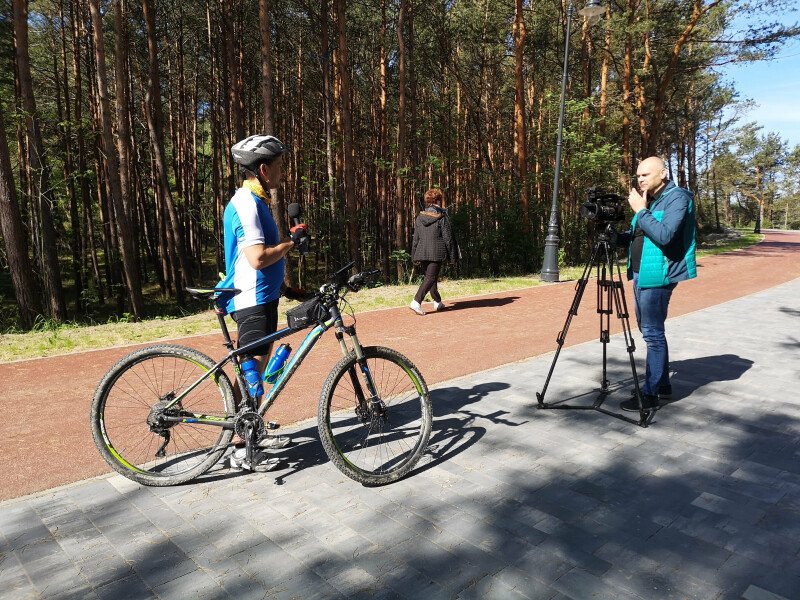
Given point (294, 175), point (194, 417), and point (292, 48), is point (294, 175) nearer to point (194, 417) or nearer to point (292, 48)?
point (292, 48)

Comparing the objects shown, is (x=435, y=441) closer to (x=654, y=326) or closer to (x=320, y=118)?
(x=654, y=326)

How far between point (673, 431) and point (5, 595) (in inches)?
172

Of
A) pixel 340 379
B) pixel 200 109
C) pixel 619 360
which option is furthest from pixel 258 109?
pixel 340 379

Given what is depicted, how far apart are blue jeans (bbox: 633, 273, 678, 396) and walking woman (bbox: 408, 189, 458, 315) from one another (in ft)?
16.6

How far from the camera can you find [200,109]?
31.8 metres

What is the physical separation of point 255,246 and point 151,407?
4.10 feet

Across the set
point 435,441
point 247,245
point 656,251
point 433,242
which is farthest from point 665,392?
point 433,242

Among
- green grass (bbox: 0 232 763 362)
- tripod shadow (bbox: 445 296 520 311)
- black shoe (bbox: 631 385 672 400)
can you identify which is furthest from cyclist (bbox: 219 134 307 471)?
tripod shadow (bbox: 445 296 520 311)

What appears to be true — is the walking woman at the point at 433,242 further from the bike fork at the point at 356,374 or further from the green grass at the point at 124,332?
the bike fork at the point at 356,374

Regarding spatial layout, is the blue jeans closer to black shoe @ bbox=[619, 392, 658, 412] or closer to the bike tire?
black shoe @ bbox=[619, 392, 658, 412]

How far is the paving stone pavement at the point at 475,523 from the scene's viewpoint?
8.22 ft

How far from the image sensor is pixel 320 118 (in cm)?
2341

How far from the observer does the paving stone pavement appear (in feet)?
8.22

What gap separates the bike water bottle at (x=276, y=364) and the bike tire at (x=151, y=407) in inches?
10.9
